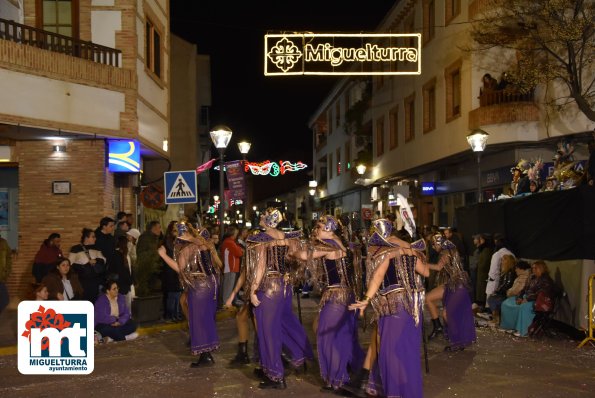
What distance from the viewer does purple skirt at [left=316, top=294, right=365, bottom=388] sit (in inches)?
337

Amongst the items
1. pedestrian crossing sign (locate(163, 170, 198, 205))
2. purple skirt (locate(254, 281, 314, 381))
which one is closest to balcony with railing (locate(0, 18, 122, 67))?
pedestrian crossing sign (locate(163, 170, 198, 205))

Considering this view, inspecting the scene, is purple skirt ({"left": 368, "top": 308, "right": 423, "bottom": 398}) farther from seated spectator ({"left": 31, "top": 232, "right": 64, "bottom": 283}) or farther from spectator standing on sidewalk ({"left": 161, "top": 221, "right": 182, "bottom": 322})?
seated spectator ({"left": 31, "top": 232, "right": 64, "bottom": 283})

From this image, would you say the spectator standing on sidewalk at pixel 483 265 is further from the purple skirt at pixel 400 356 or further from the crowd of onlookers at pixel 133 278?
the purple skirt at pixel 400 356

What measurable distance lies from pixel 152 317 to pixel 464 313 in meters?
5.97

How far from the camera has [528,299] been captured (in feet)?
41.8

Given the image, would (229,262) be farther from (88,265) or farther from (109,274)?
(88,265)

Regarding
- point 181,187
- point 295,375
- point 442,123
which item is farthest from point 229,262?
point 442,123

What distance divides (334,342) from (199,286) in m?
2.32

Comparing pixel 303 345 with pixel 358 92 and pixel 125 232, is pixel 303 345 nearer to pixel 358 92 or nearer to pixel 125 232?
pixel 125 232

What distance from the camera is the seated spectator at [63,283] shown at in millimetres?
11859

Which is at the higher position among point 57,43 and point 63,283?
→ point 57,43

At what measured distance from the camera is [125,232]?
1548 centimetres

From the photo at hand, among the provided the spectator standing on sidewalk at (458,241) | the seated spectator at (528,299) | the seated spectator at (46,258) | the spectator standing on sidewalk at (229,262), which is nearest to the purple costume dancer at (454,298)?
the seated spectator at (528,299)

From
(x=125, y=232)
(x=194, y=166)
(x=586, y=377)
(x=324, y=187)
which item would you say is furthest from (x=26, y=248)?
(x=324, y=187)
